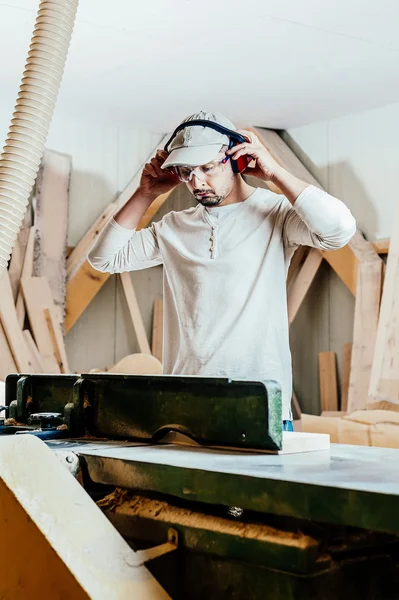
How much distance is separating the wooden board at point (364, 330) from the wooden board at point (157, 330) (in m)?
1.61

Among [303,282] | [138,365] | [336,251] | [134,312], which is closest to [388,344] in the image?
[336,251]

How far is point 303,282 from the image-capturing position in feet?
17.4

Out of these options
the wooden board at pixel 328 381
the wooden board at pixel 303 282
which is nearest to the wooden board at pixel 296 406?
the wooden board at pixel 328 381

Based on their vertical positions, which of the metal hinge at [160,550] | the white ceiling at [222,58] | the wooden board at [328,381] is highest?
the white ceiling at [222,58]

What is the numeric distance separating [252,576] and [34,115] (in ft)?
4.65

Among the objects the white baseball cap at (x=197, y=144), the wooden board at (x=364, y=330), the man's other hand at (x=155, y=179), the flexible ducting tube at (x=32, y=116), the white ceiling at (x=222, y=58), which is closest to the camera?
the flexible ducting tube at (x=32, y=116)

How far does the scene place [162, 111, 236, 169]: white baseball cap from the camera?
6.93 feet

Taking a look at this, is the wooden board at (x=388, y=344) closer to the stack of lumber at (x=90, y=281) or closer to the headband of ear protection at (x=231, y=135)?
the stack of lumber at (x=90, y=281)

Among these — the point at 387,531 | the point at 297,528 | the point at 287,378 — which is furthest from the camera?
the point at 287,378

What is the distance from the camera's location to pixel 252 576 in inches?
44.4

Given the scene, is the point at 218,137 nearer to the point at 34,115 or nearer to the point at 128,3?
the point at 34,115

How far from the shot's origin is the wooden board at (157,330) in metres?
5.70

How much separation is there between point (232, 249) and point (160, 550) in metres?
1.14

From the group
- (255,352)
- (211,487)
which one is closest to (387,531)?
(211,487)
